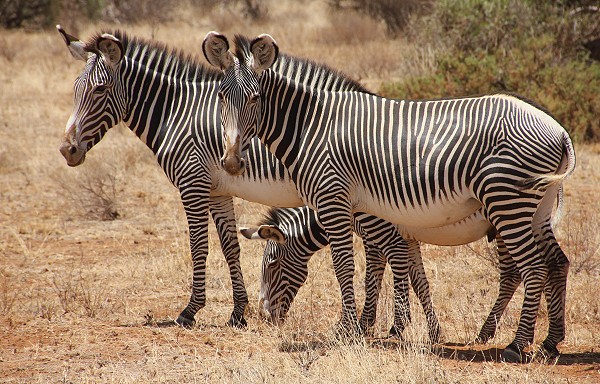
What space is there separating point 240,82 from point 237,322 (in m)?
2.49

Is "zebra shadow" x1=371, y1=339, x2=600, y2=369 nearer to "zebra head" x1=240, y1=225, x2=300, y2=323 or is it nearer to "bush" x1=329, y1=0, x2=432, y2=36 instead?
"zebra head" x1=240, y1=225, x2=300, y2=323

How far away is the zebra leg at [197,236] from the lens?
748 centimetres

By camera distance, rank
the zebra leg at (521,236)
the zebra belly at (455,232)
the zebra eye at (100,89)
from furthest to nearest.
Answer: the zebra eye at (100,89), the zebra belly at (455,232), the zebra leg at (521,236)

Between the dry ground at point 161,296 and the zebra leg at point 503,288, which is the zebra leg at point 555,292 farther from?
the zebra leg at point 503,288

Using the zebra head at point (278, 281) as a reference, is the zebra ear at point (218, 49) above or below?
above

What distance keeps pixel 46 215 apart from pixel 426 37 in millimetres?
9533

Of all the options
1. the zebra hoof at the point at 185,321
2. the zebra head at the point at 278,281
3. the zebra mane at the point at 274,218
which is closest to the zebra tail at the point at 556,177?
the zebra head at the point at 278,281

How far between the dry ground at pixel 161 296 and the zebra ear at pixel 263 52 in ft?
6.98

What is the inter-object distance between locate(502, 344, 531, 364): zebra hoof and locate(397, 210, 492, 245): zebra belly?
958mm

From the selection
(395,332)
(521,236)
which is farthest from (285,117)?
(395,332)

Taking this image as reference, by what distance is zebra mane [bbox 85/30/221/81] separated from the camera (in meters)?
7.75

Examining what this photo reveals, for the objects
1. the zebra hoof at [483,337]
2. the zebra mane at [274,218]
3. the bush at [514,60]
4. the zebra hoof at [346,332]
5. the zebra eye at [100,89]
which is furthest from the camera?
the bush at [514,60]

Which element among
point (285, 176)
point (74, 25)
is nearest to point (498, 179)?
point (285, 176)

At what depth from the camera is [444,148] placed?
6160mm
